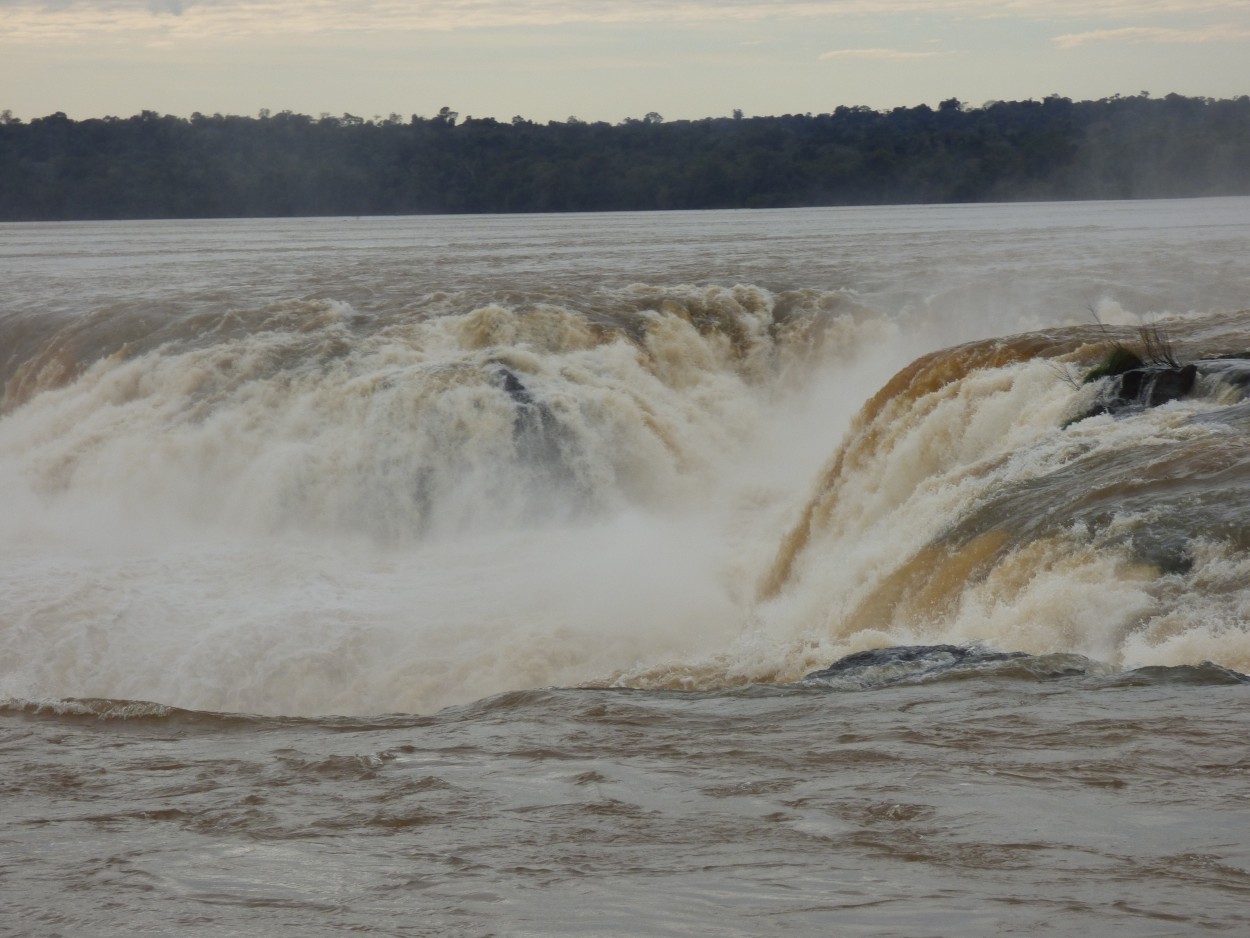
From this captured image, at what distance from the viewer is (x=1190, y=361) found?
40.8 feet

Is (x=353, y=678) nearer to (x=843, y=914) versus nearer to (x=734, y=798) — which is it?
(x=734, y=798)

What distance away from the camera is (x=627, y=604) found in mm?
12766

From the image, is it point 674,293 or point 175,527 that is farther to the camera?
point 674,293

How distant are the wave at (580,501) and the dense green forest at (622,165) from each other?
60.6 metres

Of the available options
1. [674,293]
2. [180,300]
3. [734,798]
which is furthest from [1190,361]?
[180,300]

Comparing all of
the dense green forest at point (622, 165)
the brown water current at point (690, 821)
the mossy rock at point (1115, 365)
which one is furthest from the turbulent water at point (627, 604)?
the dense green forest at point (622, 165)

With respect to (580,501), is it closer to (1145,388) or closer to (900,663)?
(1145,388)

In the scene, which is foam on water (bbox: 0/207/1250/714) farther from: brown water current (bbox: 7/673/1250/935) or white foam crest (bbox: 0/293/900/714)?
brown water current (bbox: 7/673/1250/935)

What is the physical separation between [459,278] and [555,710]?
801 inches

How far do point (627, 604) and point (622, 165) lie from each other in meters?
73.1

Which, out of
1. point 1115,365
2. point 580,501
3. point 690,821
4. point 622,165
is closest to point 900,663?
point 690,821

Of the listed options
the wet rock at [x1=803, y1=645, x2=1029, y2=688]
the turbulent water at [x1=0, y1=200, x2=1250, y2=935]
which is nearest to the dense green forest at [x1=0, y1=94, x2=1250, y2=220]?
the turbulent water at [x1=0, y1=200, x2=1250, y2=935]

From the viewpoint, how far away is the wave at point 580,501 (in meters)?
9.16

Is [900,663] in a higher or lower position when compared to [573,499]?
higher
